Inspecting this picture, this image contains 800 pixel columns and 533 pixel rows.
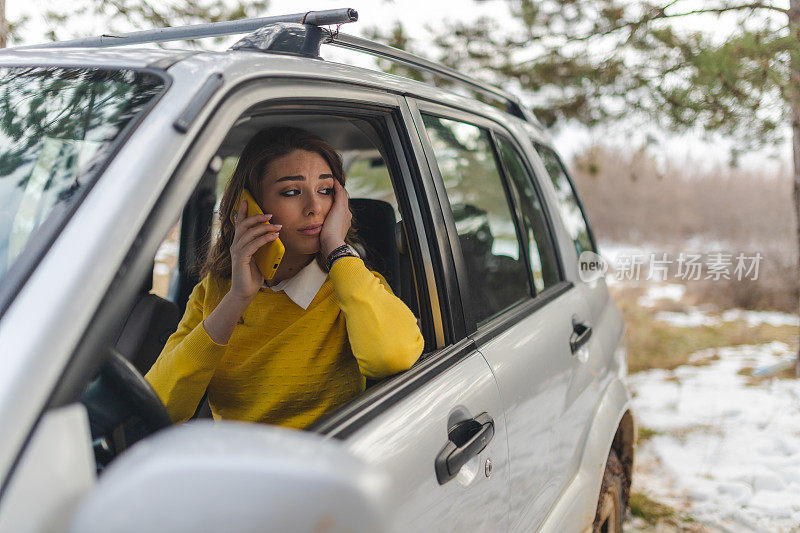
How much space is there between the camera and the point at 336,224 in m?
1.80

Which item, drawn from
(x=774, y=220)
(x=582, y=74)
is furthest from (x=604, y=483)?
(x=774, y=220)

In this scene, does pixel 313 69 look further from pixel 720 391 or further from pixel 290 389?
pixel 720 391

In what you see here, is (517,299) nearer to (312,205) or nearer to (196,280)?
(312,205)

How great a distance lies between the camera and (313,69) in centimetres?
142

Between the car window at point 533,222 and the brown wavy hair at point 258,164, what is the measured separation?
767mm

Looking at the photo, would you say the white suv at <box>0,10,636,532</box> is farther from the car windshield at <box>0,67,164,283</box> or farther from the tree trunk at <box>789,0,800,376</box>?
the tree trunk at <box>789,0,800,376</box>

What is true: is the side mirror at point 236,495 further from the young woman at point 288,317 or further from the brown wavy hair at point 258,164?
the brown wavy hair at point 258,164

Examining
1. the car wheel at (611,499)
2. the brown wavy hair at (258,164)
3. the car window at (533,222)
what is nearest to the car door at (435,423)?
the brown wavy hair at (258,164)

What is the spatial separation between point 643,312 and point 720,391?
5.08m

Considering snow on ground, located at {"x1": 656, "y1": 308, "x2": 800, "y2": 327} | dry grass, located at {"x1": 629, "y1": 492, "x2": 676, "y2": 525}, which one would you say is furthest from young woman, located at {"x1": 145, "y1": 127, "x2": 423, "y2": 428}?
snow on ground, located at {"x1": 656, "y1": 308, "x2": 800, "y2": 327}

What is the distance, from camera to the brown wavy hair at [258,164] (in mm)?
1907

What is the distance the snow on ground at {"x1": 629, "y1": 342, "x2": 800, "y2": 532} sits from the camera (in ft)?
12.1

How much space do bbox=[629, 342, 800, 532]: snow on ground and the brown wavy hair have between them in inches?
117

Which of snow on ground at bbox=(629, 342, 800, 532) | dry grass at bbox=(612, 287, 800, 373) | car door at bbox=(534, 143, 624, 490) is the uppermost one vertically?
car door at bbox=(534, 143, 624, 490)
